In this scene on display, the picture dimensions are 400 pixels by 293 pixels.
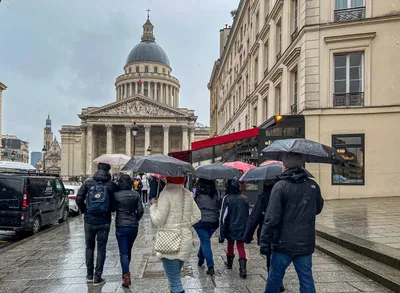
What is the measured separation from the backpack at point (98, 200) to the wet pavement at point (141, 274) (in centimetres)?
112

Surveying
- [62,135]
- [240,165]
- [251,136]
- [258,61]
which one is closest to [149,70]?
[62,135]

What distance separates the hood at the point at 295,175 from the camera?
3.74 meters

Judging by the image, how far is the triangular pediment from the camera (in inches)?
3115

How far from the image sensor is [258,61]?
Result: 22453 millimetres

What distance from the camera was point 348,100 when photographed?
48.2 feet

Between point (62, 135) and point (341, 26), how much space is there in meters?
82.1

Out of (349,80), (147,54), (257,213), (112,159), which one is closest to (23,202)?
(112,159)

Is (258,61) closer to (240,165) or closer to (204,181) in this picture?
(240,165)

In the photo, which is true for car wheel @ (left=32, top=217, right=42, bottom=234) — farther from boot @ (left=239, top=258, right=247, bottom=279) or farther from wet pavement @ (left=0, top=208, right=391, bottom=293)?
boot @ (left=239, top=258, right=247, bottom=279)

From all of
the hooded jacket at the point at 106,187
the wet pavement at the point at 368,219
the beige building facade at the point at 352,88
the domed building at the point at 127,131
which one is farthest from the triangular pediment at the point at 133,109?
the hooded jacket at the point at 106,187

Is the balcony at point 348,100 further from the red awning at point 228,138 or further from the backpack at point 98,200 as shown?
the backpack at point 98,200

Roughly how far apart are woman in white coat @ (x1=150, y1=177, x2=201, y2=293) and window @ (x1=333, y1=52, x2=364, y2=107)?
39.9ft

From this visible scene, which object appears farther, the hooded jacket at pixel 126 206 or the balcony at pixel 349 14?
the balcony at pixel 349 14

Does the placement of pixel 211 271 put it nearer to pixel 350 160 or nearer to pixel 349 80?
pixel 350 160
